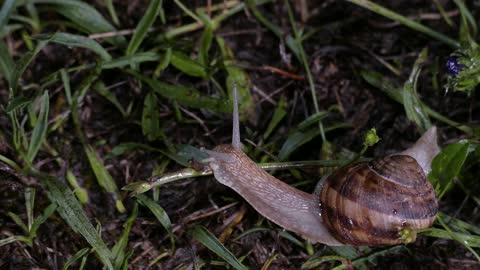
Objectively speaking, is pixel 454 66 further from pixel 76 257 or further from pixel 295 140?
pixel 76 257

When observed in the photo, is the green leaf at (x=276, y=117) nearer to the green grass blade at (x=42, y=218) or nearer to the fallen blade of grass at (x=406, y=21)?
the fallen blade of grass at (x=406, y=21)

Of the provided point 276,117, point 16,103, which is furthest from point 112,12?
point 276,117

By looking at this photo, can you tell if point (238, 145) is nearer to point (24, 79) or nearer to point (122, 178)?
point (122, 178)

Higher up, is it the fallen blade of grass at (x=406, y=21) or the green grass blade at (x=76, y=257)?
the fallen blade of grass at (x=406, y=21)

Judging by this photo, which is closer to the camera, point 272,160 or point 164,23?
Answer: point 272,160

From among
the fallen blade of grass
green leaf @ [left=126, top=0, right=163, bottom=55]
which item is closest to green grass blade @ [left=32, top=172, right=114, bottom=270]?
green leaf @ [left=126, top=0, right=163, bottom=55]

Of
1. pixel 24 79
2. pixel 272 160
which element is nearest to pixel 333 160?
pixel 272 160

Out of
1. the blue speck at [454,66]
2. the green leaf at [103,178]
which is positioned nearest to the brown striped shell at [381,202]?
the blue speck at [454,66]
